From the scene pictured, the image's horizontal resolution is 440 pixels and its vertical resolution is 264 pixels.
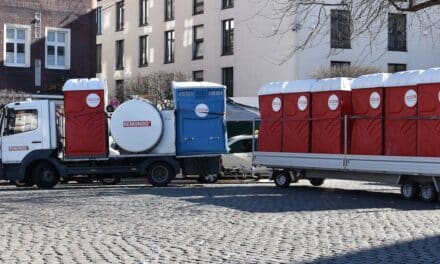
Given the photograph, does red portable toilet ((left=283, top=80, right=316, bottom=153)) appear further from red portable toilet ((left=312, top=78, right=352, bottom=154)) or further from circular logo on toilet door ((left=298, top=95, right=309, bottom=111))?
red portable toilet ((left=312, top=78, right=352, bottom=154))

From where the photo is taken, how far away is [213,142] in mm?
21703

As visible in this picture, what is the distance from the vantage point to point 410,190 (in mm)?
17609

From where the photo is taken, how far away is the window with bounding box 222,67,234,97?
46.0 meters

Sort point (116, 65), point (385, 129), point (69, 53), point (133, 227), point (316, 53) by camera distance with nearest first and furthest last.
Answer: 1. point (133, 227)
2. point (385, 129)
3. point (69, 53)
4. point (316, 53)
5. point (116, 65)

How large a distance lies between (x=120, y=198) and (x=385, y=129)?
6.82 meters

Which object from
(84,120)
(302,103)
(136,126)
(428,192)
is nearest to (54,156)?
(84,120)

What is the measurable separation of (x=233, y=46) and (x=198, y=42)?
11.3ft

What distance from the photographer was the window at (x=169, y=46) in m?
50.6

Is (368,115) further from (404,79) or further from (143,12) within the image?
(143,12)

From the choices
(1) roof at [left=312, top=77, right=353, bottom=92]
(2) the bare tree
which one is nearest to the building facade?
(2) the bare tree

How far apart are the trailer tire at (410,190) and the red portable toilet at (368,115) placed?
3.36 ft

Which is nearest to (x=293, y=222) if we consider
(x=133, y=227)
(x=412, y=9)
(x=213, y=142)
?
(x=133, y=227)

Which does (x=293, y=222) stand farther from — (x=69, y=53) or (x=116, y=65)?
(x=116, y=65)

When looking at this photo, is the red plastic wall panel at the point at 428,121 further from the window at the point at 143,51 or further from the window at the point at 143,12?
the window at the point at 143,12
